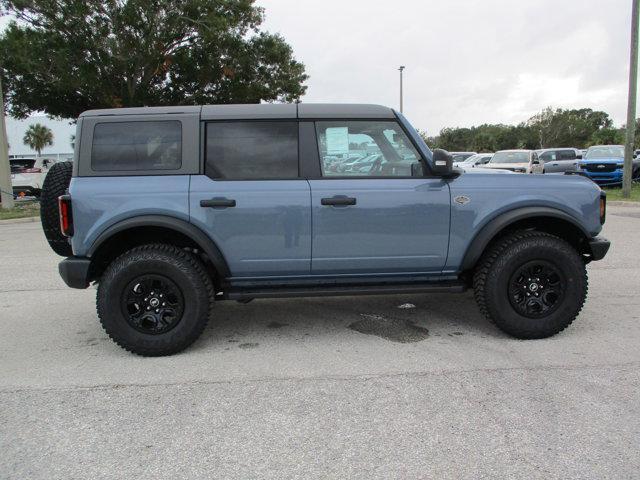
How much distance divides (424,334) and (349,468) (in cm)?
205

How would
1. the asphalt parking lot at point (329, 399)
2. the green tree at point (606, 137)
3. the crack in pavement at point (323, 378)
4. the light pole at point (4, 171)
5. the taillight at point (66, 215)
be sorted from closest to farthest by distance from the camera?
the asphalt parking lot at point (329, 399)
the crack in pavement at point (323, 378)
the taillight at point (66, 215)
the light pole at point (4, 171)
the green tree at point (606, 137)

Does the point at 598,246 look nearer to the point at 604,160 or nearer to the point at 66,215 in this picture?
the point at 66,215

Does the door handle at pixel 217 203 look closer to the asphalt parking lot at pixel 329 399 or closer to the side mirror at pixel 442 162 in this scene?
the asphalt parking lot at pixel 329 399

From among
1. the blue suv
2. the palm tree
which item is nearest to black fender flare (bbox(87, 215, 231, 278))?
the blue suv

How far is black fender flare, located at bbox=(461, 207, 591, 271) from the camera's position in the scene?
4004mm

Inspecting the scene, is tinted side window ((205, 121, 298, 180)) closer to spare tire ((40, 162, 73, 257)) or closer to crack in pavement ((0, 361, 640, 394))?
spare tire ((40, 162, 73, 257))

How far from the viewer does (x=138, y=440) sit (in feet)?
9.09

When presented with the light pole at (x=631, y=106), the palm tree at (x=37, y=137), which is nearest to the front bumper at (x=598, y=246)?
the light pole at (x=631, y=106)

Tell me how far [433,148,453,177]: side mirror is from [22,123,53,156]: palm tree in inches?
2479

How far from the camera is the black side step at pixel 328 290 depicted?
4.02 metres

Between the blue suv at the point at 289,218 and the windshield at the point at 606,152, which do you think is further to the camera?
the windshield at the point at 606,152

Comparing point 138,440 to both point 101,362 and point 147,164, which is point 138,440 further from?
point 147,164

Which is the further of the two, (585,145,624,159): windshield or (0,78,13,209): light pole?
(585,145,624,159): windshield

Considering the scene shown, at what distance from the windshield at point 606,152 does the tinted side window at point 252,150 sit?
63.2 ft
